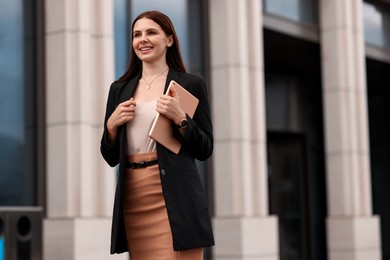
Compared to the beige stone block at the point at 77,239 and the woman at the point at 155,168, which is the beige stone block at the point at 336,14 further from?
the woman at the point at 155,168

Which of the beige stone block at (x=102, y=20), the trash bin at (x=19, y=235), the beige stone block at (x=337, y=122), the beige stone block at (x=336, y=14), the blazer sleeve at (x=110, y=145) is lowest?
the trash bin at (x=19, y=235)

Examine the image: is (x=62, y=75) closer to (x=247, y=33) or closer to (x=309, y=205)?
(x=247, y=33)

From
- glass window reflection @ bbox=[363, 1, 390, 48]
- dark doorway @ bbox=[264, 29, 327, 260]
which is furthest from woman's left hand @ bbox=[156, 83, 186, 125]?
glass window reflection @ bbox=[363, 1, 390, 48]

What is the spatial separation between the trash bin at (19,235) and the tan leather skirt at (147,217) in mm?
550

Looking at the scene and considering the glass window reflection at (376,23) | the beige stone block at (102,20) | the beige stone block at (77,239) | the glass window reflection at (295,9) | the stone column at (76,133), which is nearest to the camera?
the beige stone block at (77,239)

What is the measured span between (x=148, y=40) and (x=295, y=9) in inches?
492

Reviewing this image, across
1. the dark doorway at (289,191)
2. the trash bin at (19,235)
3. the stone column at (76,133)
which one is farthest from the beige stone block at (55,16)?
the dark doorway at (289,191)

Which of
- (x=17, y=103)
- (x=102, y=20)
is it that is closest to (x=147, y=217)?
(x=17, y=103)

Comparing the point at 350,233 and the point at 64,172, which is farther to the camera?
the point at 350,233

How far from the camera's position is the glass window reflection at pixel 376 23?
1820cm

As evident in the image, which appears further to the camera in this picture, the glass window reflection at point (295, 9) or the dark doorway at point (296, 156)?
the dark doorway at point (296, 156)

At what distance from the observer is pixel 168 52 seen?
3.83 m

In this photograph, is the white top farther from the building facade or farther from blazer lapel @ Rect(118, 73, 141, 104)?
the building facade

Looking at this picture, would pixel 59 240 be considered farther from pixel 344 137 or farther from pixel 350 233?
pixel 344 137
